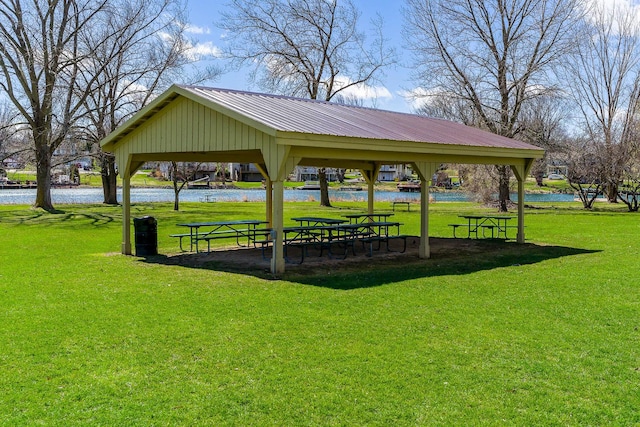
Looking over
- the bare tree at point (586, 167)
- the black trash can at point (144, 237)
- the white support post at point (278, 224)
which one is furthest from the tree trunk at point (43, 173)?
the bare tree at point (586, 167)

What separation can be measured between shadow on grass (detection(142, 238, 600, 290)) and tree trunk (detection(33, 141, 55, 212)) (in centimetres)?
1660

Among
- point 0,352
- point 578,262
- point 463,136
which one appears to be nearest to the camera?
point 0,352

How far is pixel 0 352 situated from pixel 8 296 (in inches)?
110

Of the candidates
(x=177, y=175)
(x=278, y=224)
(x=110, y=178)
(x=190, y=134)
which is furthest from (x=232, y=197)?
(x=278, y=224)

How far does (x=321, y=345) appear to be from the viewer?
584 centimetres

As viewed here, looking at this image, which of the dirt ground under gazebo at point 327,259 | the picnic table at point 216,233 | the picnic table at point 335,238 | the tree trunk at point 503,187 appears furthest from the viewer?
the tree trunk at point 503,187

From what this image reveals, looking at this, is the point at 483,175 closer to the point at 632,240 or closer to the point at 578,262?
the point at 632,240

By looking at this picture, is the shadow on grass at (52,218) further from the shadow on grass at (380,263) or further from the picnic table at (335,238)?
the shadow on grass at (380,263)

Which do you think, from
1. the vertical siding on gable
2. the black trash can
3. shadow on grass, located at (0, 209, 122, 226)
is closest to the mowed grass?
the black trash can

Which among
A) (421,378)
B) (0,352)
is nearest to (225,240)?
(0,352)

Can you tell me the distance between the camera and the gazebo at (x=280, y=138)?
968cm

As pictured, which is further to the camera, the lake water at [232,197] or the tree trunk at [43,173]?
the lake water at [232,197]

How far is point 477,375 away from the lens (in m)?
5.02

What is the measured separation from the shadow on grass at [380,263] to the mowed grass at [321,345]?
0.32 ft
